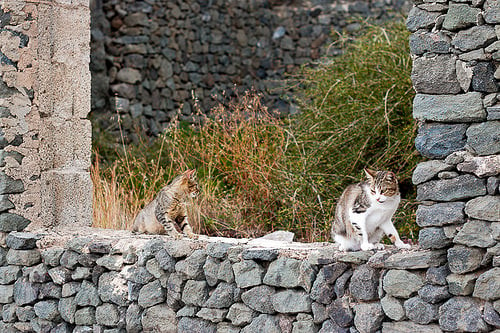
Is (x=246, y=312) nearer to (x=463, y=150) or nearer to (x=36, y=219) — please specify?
(x=463, y=150)

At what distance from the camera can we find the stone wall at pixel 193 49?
438 inches

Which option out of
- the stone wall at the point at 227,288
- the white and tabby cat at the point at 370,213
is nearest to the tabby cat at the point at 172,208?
the stone wall at the point at 227,288

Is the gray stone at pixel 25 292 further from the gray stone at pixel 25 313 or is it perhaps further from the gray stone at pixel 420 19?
the gray stone at pixel 420 19

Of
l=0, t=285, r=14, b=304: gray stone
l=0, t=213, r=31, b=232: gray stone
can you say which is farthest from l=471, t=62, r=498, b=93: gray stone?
l=0, t=285, r=14, b=304: gray stone

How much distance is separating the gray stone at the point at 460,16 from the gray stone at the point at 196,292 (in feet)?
6.77

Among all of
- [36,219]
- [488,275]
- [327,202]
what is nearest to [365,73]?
[327,202]

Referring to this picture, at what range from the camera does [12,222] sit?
18.4 feet

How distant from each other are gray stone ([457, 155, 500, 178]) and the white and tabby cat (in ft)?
2.09

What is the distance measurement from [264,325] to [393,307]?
846 mm

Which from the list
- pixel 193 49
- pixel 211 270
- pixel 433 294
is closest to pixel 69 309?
pixel 211 270

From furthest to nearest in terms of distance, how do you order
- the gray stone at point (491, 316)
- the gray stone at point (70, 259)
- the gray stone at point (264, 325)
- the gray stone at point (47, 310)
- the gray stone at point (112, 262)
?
the gray stone at point (47, 310)
the gray stone at point (70, 259)
the gray stone at point (112, 262)
the gray stone at point (264, 325)
the gray stone at point (491, 316)

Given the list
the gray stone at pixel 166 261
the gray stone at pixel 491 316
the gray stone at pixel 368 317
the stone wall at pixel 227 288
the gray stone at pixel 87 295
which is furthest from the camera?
the gray stone at pixel 87 295

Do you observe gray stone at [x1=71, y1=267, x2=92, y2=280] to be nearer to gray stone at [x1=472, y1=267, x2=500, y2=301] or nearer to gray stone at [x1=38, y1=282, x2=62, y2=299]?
gray stone at [x1=38, y1=282, x2=62, y2=299]

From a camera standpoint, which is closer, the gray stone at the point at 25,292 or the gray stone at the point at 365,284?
the gray stone at the point at 365,284
